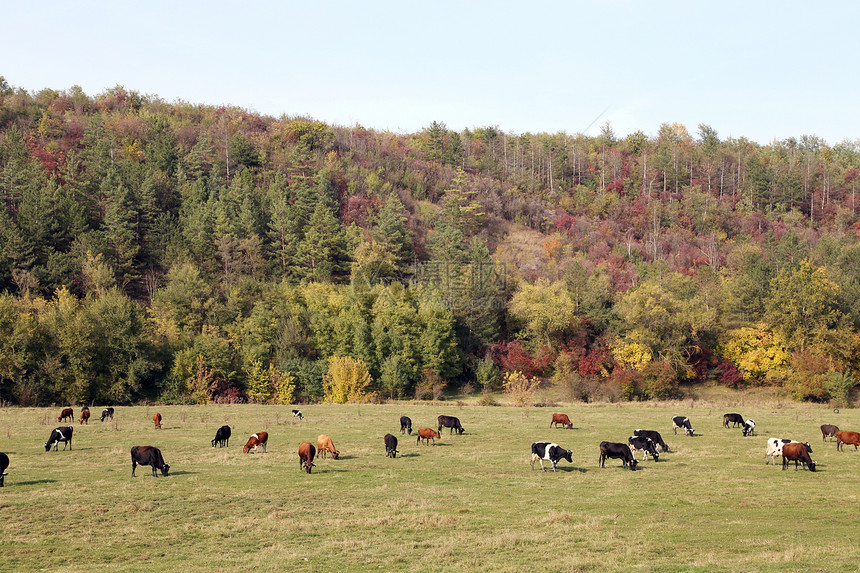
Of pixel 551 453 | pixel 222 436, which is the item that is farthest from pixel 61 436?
pixel 551 453

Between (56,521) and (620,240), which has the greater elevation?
(620,240)

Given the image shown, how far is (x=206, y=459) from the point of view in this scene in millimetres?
27656

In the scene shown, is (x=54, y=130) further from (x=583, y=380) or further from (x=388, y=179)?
(x=583, y=380)

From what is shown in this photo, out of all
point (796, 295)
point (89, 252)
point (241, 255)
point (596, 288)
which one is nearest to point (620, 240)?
point (596, 288)

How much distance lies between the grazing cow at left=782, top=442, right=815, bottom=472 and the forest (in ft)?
121

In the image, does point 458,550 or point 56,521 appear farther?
point 56,521

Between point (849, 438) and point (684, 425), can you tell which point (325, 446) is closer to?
point (684, 425)

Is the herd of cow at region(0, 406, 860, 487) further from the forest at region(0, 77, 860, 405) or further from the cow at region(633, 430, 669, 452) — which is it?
the forest at region(0, 77, 860, 405)

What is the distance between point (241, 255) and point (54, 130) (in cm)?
5512

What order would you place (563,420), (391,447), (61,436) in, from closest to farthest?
(391,447)
(61,436)
(563,420)

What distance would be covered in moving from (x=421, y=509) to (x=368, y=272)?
73518 mm

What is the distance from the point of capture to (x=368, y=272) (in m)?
92.8

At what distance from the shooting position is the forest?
7000 cm

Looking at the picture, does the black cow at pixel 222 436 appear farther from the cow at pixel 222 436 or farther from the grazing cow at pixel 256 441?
the grazing cow at pixel 256 441
